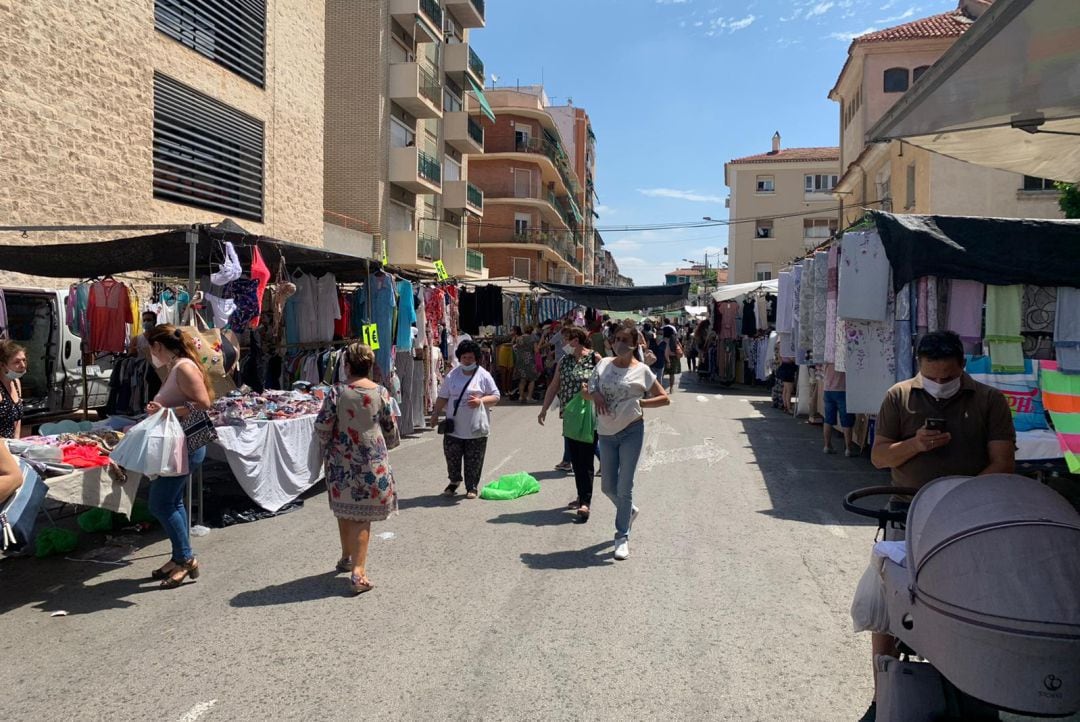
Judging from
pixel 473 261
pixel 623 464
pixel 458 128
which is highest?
pixel 458 128

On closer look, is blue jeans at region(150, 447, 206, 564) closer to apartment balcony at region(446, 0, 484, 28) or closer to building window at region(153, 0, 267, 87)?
building window at region(153, 0, 267, 87)

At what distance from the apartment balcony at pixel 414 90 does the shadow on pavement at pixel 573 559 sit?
26.7 m

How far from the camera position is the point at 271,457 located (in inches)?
304

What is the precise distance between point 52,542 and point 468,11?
36.6m

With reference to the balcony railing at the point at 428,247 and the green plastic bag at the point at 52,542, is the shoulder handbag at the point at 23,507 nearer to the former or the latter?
the green plastic bag at the point at 52,542

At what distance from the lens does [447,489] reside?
27.7 ft

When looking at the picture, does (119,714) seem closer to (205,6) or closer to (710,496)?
(710,496)

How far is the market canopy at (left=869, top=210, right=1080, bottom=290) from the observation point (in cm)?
771

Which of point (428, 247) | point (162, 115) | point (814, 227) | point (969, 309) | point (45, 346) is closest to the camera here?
point (969, 309)

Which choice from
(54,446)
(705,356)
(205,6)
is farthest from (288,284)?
(705,356)

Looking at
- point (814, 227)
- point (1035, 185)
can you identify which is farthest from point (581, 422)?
point (814, 227)

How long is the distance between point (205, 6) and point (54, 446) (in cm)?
1468

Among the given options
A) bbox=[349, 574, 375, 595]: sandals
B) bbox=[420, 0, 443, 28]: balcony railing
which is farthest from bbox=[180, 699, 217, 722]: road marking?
bbox=[420, 0, 443, 28]: balcony railing

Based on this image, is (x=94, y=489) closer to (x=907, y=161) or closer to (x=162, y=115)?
(x=162, y=115)
